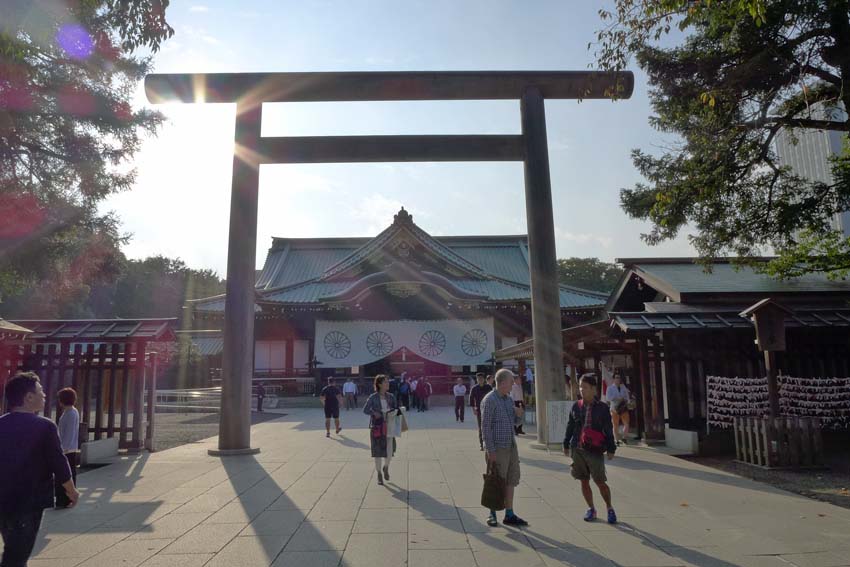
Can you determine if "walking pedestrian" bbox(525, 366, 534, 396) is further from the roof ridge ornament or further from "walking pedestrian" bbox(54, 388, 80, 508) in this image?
"walking pedestrian" bbox(54, 388, 80, 508)

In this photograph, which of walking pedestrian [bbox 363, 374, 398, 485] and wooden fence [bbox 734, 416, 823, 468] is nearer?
walking pedestrian [bbox 363, 374, 398, 485]

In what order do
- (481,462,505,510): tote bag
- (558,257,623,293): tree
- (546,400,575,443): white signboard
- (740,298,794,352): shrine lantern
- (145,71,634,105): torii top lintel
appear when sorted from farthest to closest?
(558,257,623,293): tree < (145,71,634,105): torii top lintel < (546,400,575,443): white signboard < (740,298,794,352): shrine lantern < (481,462,505,510): tote bag

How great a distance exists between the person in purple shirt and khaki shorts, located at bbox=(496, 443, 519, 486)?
11.4 feet

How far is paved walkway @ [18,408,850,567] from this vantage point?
461 cm

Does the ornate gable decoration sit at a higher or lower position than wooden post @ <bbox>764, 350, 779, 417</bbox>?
higher

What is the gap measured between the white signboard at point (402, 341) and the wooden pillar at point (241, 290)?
49.7ft

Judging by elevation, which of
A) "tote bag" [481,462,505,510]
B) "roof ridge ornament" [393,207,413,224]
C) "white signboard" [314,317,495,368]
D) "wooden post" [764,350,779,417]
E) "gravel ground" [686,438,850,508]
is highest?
"roof ridge ornament" [393,207,413,224]

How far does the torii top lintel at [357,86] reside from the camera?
1095 cm

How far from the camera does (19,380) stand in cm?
367

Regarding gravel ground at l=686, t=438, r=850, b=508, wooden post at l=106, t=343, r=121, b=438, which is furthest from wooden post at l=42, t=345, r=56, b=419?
gravel ground at l=686, t=438, r=850, b=508

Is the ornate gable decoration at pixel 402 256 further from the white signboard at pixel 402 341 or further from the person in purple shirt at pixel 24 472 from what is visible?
the person in purple shirt at pixel 24 472

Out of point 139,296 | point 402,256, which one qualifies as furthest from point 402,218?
point 139,296

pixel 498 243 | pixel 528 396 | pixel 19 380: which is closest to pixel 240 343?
pixel 19 380

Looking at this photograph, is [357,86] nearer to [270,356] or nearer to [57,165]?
[57,165]
